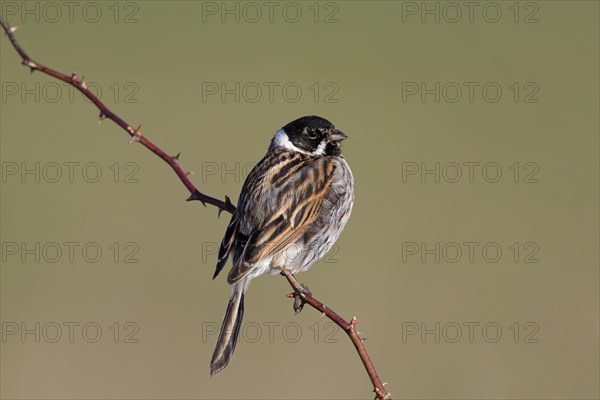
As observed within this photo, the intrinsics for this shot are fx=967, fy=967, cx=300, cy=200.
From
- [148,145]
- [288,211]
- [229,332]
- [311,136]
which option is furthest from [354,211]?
[148,145]

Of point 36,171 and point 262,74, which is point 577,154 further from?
point 36,171

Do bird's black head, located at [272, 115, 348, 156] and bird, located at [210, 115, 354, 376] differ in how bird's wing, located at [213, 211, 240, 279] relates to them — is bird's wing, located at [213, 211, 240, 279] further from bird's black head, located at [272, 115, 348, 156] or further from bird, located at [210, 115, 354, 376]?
bird's black head, located at [272, 115, 348, 156]

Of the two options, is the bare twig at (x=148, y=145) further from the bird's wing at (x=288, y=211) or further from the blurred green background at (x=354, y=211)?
the blurred green background at (x=354, y=211)

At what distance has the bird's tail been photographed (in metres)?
3.88

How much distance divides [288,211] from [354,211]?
5.47 meters

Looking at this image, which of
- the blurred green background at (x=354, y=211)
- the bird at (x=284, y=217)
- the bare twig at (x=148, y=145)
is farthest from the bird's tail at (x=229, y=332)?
the blurred green background at (x=354, y=211)

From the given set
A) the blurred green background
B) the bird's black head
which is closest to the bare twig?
the bird's black head

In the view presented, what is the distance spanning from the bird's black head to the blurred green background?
7.47 feet

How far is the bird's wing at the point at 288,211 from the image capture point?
446cm

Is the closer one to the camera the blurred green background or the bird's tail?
the bird's tail

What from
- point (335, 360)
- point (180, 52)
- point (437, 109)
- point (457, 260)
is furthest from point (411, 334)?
point (180, 52)

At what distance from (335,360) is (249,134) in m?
4.72

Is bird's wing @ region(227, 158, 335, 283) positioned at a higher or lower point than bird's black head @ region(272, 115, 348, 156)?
lower

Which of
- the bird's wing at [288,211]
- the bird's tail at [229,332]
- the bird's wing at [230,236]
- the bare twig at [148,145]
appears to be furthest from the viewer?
the bird's wing at [230,236]
